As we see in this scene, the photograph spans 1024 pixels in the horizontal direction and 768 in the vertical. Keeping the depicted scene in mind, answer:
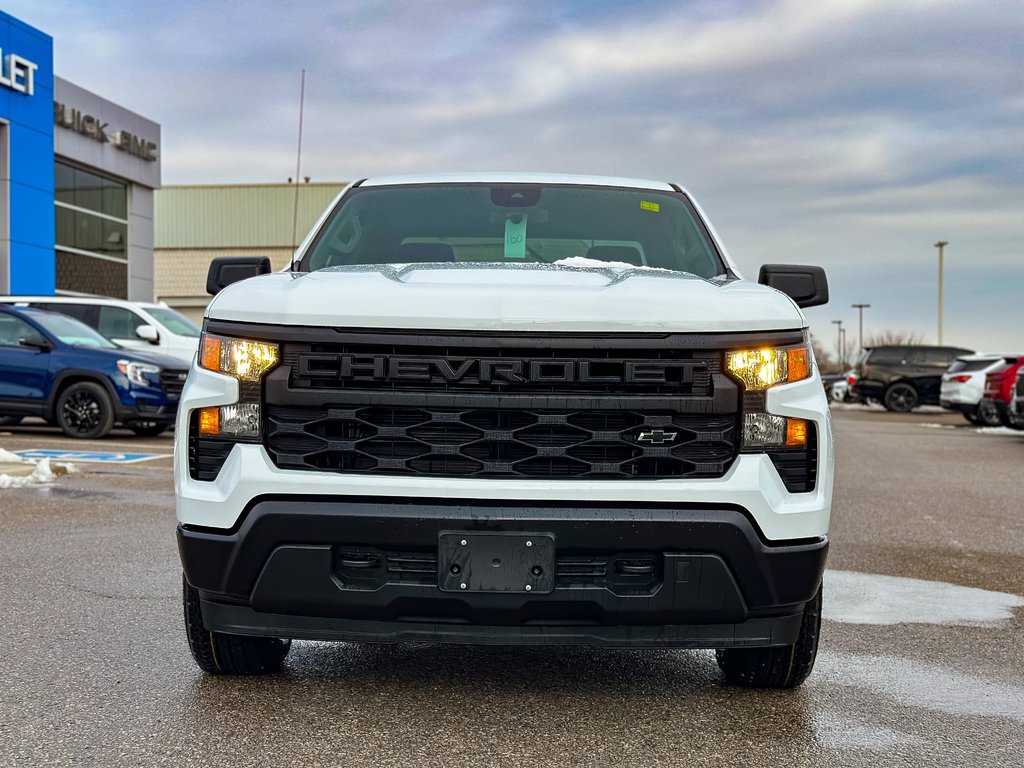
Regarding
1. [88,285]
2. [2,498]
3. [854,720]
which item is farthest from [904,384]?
[854,720]

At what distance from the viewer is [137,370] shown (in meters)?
13.6

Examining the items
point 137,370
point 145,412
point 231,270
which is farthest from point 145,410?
point 231,270

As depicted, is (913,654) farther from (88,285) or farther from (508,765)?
(88,285)

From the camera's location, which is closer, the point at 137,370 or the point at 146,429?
the point at 137,370

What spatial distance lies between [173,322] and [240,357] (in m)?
14.1

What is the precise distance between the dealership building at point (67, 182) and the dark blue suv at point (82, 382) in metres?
14.4

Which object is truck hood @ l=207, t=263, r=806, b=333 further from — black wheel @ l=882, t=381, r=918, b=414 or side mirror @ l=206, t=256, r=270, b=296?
black wheel @ l=882, t=381, r=918, b=414

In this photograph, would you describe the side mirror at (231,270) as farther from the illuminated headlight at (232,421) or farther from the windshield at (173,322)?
the windshield at (173,322)

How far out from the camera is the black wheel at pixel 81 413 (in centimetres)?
1370

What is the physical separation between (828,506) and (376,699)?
1546mm

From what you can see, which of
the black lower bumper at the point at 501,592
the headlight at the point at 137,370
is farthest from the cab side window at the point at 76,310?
the black lower bumper at the point at 501,592

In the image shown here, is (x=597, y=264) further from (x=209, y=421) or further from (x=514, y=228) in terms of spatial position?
(x=209, y=421)

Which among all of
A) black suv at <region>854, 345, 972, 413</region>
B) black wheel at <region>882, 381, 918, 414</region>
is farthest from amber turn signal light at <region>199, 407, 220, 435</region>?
black wheel at <region>882, 381, 918, 414</region>

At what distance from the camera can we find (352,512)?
3.33m
